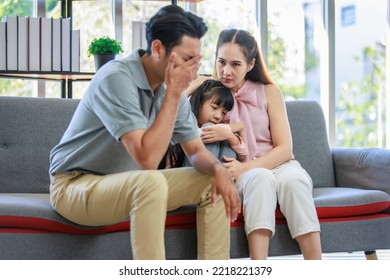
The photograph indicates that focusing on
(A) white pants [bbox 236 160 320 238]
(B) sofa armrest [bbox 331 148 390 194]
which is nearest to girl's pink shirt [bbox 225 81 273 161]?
(A) white pants [bbox 236 160 320 238]

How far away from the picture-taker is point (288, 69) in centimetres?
378

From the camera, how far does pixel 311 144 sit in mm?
2811

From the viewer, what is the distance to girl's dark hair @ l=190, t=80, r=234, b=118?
7.95 feet

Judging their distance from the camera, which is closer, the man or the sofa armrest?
the man

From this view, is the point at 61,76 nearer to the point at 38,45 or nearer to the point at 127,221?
the point at 38,45

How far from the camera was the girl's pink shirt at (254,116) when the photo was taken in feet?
8.16

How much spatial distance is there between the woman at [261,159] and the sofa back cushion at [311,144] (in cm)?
26

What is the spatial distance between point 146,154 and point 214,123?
26.0 inches

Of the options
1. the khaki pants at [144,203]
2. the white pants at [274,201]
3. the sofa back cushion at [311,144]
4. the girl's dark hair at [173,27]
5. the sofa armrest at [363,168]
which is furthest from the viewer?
the sofa back cushion at [311,144]

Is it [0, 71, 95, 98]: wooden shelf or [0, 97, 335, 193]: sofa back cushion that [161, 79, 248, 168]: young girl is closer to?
[0, 97, 335, 193]: sofa back cushion

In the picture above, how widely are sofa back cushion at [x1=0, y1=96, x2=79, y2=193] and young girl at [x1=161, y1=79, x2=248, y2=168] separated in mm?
441

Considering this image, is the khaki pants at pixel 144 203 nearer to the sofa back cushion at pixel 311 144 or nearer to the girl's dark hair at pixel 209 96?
the girl's dark hair at pixel 209 96

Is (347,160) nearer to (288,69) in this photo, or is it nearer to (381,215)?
(381,215)

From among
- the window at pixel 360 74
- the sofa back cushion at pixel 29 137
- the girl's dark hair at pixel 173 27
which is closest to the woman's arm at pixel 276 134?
the girl's dark hair at pixel 173 27
